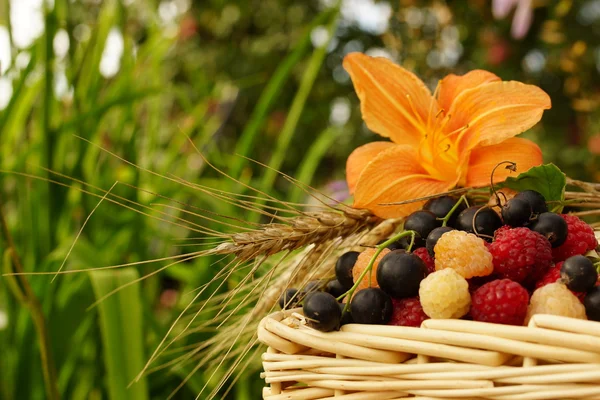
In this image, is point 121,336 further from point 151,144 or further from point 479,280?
point 151,144

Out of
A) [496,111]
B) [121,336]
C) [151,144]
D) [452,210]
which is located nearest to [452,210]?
[452,210]

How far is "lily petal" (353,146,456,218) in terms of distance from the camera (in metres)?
0.52

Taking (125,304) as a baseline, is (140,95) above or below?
above

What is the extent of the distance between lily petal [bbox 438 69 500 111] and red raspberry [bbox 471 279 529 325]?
22 centimetres

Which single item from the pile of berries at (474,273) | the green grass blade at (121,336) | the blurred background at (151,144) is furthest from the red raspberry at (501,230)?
the green grass blade at (121,336)

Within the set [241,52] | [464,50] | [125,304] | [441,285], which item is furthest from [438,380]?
[241,52]

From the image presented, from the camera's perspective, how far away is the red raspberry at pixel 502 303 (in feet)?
1.26

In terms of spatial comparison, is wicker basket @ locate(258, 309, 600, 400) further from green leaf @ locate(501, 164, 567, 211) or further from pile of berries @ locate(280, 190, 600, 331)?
green leaf @ locate(501, 164, 567, 211)

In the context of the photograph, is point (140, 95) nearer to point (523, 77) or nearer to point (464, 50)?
point (523, 77)

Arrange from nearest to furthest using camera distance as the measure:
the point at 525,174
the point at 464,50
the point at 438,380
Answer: the point at 438,380 → the point at 525,174 → the point at 464,50

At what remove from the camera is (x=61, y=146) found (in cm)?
93

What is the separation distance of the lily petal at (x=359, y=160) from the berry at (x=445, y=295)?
0.61 feet

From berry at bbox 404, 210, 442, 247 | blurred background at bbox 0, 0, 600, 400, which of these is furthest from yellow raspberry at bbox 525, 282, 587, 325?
blurred background at bbox 0, 0, 600, 400

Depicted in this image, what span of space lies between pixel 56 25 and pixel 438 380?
71 cm
